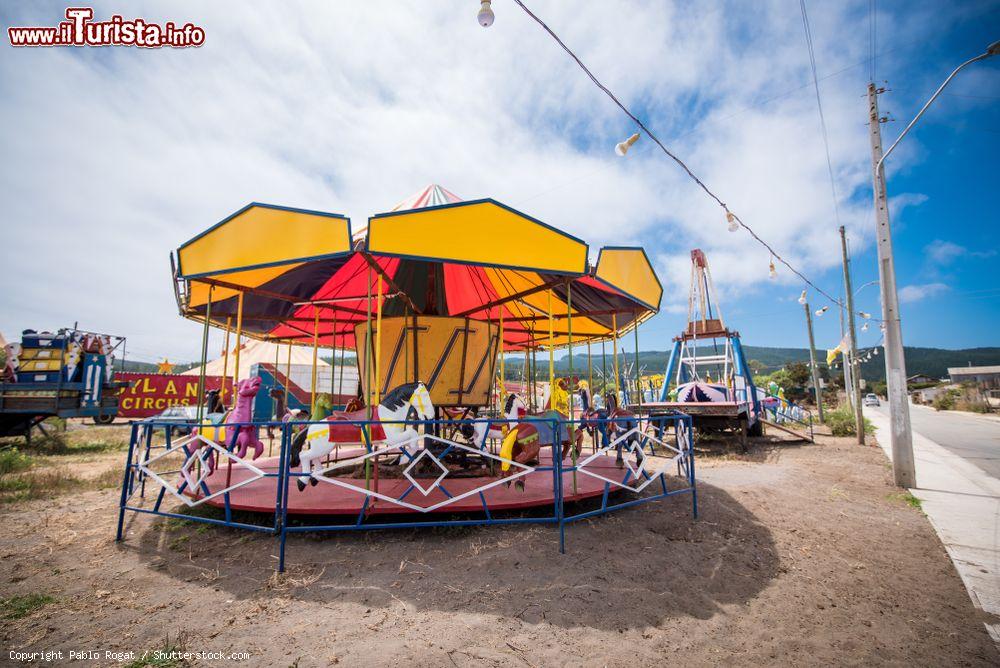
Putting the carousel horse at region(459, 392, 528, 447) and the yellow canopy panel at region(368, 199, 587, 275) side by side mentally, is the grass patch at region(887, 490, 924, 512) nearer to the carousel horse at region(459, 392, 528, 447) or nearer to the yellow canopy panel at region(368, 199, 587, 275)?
the carousel horse at region(459, 392, 528, 447)

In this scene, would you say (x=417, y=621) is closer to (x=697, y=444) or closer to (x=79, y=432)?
(x=697, y=444)

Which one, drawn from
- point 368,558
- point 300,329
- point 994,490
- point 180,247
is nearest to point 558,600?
point 368,558

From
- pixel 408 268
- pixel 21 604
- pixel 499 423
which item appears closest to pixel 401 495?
pixel 499 423

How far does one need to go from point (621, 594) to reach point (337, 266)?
19.3ft

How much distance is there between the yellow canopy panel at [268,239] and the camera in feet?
14.5

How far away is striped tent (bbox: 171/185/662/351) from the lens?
4.36m

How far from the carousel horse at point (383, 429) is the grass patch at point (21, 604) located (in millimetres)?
1881

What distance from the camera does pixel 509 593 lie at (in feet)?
10.7

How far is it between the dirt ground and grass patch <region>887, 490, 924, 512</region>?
1.09m

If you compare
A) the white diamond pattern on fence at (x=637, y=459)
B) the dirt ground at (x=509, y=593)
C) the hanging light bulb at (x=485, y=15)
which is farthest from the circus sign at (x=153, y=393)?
the hanging light bulb at (x=485, y=15)

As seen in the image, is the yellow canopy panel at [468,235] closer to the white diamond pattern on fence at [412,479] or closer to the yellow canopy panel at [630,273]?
the yellow canopy panel at [630,273]

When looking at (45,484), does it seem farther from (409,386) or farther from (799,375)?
(799,375)

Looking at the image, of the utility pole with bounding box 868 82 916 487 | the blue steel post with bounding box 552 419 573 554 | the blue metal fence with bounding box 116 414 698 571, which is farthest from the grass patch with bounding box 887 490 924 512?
the blue steel post with bounding box 552 419 573 554

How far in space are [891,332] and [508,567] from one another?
7.61 meters
